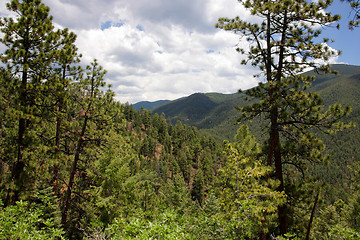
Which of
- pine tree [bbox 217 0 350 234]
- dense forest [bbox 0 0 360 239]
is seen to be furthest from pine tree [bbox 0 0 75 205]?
pine tree [bbox 217 0 350 234]

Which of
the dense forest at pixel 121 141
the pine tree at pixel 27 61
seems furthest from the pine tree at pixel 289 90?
the pine tree at pixel 27 61

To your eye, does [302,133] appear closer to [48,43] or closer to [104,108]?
[104,108]

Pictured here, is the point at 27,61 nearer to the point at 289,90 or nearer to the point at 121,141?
the point at 121,141

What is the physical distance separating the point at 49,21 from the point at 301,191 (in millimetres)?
12514

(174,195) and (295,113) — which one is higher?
(295,113)

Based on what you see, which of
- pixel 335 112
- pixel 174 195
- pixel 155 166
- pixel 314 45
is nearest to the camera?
pixel 335 112

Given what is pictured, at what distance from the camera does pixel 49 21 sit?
7.87 meters

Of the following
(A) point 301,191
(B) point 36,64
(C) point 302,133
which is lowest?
(A) point 301,191

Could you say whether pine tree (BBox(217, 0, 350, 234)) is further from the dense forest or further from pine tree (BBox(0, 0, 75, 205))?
pine tree (BBox(0, 0, 75, 205))

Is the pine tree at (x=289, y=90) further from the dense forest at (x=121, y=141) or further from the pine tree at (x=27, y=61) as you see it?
the pine tree at (x=27, y=61)

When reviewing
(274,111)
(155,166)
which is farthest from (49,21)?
(155,166)

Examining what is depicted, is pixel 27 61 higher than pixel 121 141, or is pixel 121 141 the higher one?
pixel 27 61

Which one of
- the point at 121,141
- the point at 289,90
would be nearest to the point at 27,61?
the point at 121,141

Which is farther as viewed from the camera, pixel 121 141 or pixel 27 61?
pixel 121 141
